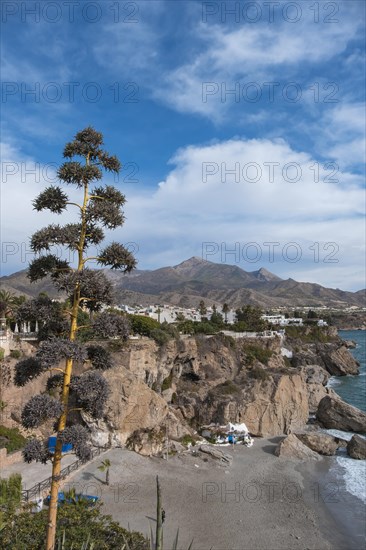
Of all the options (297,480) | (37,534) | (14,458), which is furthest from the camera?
(297,480)

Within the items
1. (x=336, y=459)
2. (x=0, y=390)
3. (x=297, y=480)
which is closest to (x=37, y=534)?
(x=0, y=390)

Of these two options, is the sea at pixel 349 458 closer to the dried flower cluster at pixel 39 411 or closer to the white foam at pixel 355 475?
the white foam at pixel 355 475

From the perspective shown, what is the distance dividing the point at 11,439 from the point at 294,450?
1939cm

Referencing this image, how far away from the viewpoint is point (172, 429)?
99.5 ft

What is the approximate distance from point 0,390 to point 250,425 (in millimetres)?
20391

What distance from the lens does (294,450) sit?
97.6ft

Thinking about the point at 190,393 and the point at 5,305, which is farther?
the point at 190,393

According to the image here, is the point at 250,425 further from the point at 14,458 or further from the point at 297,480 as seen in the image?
the point at 14,458

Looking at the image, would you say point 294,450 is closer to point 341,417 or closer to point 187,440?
point 187,440

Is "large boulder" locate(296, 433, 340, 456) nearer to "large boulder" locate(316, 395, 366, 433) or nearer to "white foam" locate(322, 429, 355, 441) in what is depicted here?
"white foam" locate(322, 429, 355, 441)

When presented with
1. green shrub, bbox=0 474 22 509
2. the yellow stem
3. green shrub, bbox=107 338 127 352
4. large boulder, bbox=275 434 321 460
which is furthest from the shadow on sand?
the yellow stem

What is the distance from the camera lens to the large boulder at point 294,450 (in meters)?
29.3

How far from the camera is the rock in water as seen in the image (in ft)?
96.7

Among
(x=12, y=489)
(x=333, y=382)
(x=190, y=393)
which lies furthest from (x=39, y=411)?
(x=333, y=382)
